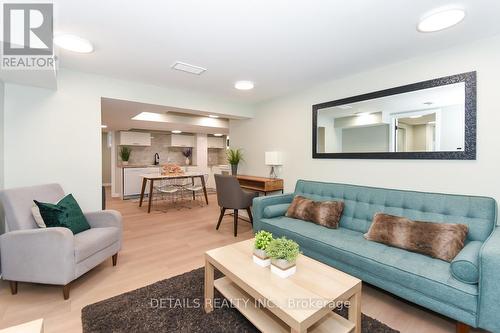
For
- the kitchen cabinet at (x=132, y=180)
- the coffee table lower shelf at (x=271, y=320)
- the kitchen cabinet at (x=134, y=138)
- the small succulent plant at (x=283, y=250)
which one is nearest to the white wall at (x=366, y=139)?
the small succulent plant at (x=283, y=250)

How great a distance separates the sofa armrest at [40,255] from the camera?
72.5 inches

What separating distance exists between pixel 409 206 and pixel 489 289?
98 centimetres

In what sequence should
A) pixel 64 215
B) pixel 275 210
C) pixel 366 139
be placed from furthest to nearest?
pixel 275 210
pixel 366 139
pixel 64 215

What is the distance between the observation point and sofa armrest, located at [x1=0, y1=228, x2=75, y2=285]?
6.04ft

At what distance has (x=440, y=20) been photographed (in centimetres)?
170

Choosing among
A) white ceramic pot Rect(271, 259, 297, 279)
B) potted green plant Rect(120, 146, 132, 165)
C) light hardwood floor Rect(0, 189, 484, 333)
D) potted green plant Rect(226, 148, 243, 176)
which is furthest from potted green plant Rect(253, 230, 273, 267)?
potted green plant Rect(120, 146, 132, 165)

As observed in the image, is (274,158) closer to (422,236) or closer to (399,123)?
(399,123)

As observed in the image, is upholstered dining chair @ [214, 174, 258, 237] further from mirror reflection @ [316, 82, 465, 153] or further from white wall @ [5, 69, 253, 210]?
white wall @ [5, 69, 253, 210]

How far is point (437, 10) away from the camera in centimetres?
160

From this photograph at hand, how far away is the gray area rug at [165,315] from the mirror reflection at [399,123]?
67.9 inches

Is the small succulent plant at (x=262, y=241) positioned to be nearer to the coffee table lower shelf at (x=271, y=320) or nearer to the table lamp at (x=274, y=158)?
the coffee table lower shelf at (x=271, y=320)

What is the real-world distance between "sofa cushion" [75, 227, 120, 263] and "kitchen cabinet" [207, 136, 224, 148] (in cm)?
595

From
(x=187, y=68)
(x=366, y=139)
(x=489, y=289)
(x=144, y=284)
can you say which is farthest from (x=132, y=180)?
(x=489, y=289)

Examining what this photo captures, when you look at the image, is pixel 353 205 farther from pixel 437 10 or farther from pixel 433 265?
pixel 437 10
